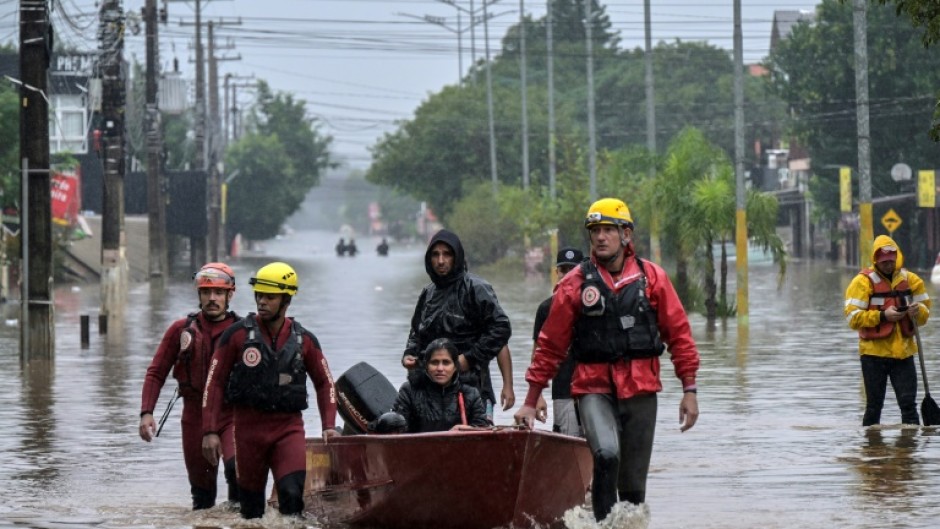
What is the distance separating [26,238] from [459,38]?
80380 millimetres

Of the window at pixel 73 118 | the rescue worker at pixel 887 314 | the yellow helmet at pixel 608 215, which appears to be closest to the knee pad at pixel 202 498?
the yellow helmet at pixel 608 215

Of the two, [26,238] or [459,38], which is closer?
[26,238]

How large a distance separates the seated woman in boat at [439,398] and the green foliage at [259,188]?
116 metres

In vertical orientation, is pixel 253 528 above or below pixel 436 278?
below

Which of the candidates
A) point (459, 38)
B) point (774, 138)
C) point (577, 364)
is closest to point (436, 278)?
point (577, 364)

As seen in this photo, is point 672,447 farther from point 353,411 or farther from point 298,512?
point 298,512

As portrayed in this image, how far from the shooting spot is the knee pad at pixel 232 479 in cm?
1120

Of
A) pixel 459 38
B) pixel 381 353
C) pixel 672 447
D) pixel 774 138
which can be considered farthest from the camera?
pixel 774 138

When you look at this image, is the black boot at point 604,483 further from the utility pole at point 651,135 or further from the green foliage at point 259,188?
the green foliage at point 259,188

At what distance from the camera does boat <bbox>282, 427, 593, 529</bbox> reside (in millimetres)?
10133

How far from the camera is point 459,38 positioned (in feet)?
343

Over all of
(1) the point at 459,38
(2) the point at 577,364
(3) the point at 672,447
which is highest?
(1) the point at 459,38

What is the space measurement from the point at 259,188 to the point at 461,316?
118463mm

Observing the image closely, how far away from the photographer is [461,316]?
1170cm
